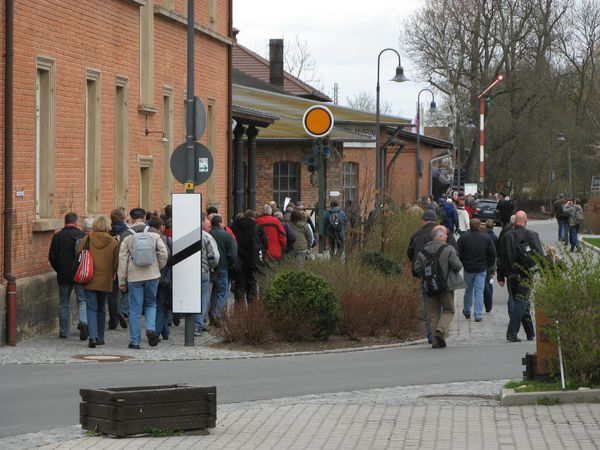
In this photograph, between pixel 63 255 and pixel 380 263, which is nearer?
pixel 63 255

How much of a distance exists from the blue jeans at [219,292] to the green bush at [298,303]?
211cm

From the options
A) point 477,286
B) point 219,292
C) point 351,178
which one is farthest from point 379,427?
point 351,178

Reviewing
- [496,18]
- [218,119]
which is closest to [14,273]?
[218,119]

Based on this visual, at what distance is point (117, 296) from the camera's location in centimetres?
1956

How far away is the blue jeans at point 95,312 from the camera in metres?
17.3

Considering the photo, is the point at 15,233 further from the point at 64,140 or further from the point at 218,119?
the point at 218,119

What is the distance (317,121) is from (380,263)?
2.63 metres

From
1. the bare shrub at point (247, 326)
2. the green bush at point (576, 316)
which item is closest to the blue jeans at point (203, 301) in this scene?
the bare shrub at point (247, 326)

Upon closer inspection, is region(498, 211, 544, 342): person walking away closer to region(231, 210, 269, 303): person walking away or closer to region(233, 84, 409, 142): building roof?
region(231, 210, 269, 303): person walking away

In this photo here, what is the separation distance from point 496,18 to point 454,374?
61.4 m

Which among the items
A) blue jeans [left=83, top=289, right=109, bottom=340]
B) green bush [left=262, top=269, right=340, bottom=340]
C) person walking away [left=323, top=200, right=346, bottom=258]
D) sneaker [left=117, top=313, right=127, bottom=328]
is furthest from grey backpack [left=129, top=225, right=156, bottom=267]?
person walking away [left=323, top=200, right=346, bottom=258]

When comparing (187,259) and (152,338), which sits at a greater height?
(187,259)

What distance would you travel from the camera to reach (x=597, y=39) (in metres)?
85.1

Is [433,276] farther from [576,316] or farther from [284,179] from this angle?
[284,179]
